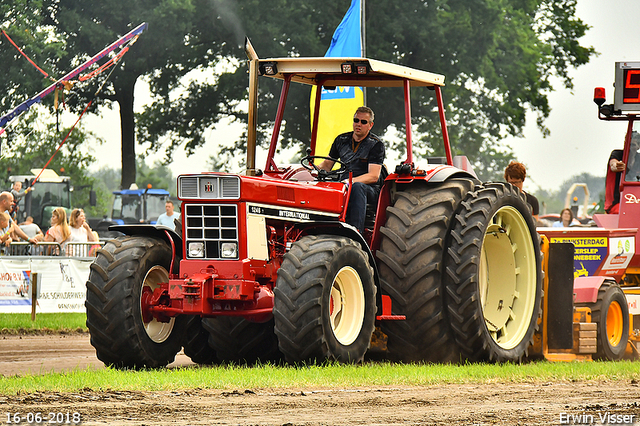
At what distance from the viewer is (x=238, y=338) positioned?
9.05 m

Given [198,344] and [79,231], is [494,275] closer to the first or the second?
[198,344]

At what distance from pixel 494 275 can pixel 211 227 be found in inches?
136

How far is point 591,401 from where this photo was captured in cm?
643

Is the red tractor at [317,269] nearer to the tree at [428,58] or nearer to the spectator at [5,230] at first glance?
the spectator at [5,230]

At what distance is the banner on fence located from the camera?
15.2m

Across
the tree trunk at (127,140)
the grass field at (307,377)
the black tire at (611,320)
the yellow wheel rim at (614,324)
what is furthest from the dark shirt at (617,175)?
the tree trunk at (127,140)

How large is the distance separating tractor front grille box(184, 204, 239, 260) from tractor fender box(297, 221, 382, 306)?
2.57 feet

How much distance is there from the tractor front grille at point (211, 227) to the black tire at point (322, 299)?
1.96 feet

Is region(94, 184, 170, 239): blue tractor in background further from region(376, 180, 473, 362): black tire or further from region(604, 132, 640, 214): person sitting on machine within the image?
region(376, 180, 473, 362): black tire

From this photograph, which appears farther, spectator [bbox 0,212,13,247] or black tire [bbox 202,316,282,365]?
spectator [bbox 0,212,13,247]

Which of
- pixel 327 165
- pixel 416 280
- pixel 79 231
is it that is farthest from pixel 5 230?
pixel 416 280

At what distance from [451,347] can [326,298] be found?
5.75ft

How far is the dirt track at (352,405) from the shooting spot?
5.50 m

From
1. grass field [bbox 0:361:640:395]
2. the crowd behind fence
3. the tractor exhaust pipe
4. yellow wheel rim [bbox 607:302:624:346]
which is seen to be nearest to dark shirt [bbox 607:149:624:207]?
yellow wheel rim [bbox 607:302:624:346]
